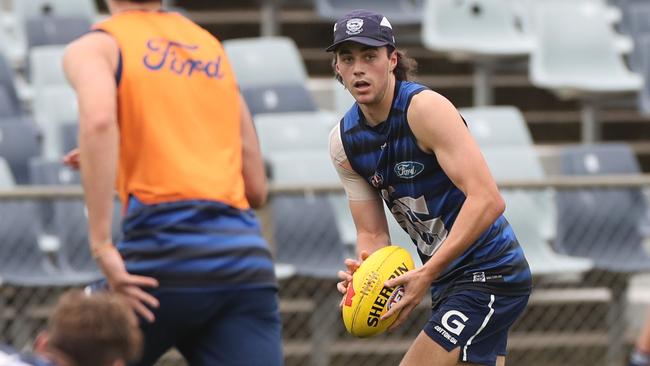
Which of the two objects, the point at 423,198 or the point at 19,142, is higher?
the point at 423,198

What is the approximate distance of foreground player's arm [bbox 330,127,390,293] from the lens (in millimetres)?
4926

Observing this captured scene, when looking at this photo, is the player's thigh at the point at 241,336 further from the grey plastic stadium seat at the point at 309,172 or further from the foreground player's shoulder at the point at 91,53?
the grey plastic stadium seat at the point at 309,172

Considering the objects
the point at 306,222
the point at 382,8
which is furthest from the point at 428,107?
the point at 382,8

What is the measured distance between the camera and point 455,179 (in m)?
4.57

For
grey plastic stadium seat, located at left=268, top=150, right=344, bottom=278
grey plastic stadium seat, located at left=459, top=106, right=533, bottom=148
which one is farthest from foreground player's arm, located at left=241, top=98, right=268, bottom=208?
grey plastic stadium seat, located at left=459, top=106, right=533, bottom=148

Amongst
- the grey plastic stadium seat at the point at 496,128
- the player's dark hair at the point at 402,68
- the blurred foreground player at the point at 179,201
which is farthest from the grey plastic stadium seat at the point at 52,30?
the blurred foreground player at the point at 179,201

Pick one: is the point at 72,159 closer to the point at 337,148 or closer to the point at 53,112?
the point at 337,148

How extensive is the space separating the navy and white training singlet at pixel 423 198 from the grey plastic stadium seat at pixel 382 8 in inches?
246

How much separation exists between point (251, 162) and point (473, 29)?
7.16 meters

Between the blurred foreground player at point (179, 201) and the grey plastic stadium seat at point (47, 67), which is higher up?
the blurred foreground player at point (179, 201)

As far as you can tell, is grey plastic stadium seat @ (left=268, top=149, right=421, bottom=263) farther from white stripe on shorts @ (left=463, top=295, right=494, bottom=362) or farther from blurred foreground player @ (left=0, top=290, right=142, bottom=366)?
blurred foreground player @ (left=0, top=290, right=142, bottom=366)

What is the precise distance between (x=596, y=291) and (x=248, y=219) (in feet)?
16.2

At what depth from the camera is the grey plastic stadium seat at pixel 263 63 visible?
9.59 m

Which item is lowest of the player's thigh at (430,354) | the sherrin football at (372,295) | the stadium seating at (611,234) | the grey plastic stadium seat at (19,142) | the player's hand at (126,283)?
the stadium seating at (611,234)
